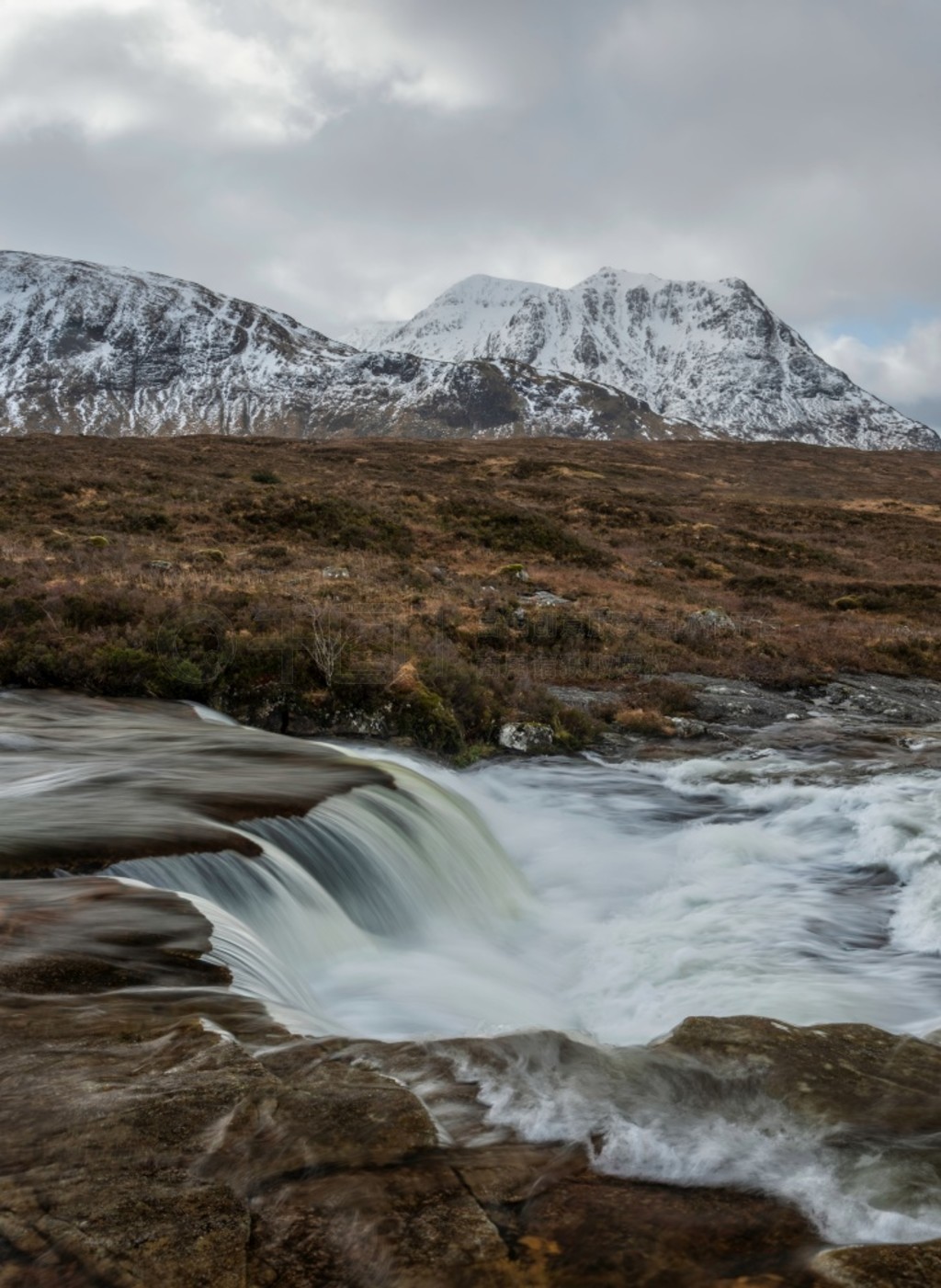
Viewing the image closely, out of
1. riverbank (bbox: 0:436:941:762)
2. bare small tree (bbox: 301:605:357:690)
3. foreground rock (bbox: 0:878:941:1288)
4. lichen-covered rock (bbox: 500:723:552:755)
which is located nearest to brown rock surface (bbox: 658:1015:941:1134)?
foreground rock (bbox: 0:878:941:1288)

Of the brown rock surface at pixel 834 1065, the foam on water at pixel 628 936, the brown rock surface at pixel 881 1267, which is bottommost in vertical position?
the foam on water at pixel 628 936

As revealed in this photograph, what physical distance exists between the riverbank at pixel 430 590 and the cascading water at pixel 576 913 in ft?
7.30

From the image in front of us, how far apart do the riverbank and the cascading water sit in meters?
2.22

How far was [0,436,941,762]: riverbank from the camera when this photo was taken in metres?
15.0

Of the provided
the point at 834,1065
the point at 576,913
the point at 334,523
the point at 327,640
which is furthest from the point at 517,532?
the point at 834,1065

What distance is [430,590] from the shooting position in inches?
961

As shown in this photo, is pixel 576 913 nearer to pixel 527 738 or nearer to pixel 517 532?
pixel 527 738

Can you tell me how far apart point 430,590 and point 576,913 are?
15.7 metres

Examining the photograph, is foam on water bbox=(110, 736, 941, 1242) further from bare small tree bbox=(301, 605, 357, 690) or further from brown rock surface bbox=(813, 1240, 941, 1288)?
bare small tree bbox=(301, 605, 357, 690)

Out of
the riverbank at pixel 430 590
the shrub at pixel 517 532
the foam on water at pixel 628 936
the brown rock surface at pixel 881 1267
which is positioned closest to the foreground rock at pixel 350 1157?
the brown rock surface at pixel 881 1267

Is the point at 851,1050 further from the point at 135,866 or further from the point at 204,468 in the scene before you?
the point at 204,468

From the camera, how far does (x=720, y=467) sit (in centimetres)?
7631

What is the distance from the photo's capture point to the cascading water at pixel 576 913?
155 inches

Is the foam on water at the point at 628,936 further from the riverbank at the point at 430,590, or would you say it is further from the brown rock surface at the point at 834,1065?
the riverbank at the point at 430,590
